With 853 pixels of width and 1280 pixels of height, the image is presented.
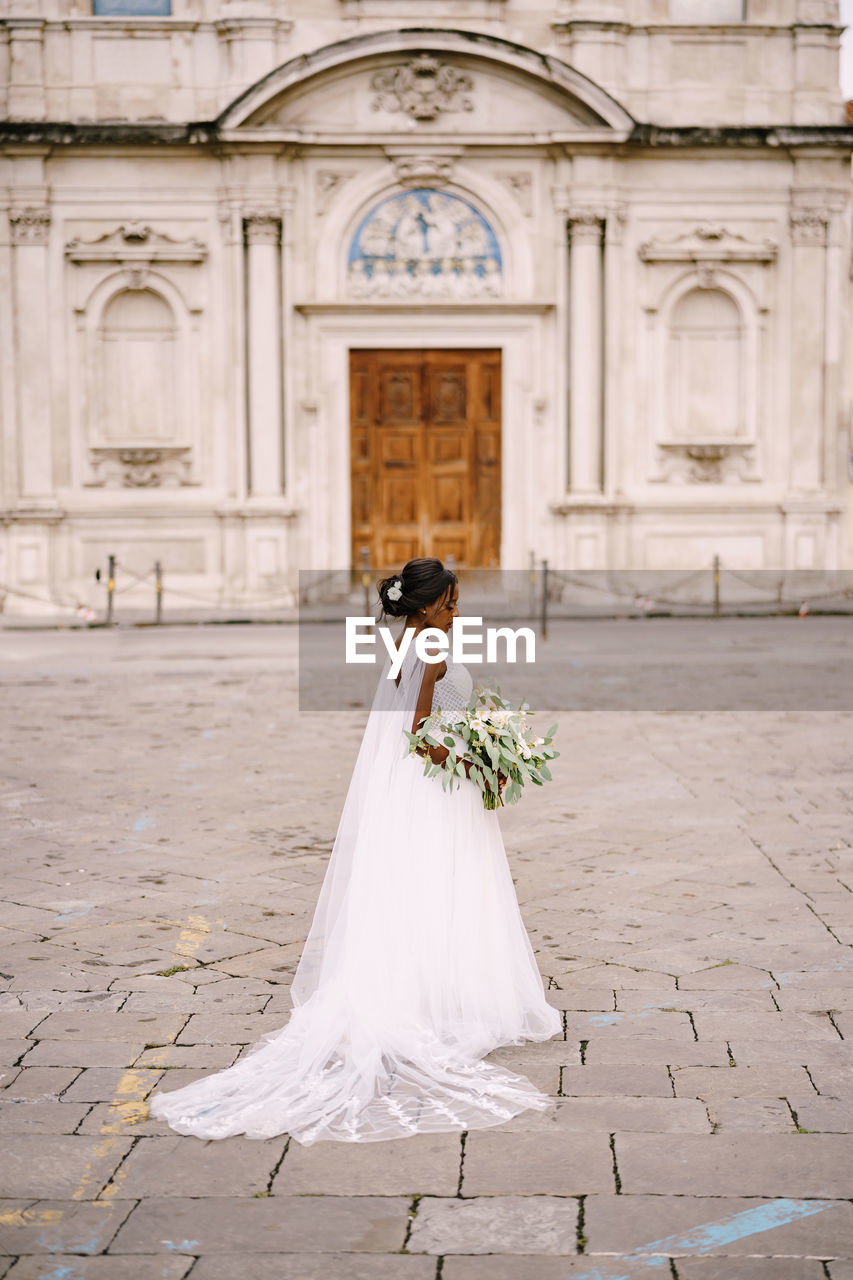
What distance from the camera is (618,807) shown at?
8.73m

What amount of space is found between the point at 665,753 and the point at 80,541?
1364 cm

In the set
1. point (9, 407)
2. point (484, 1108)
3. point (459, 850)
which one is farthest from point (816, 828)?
point (9, 407)

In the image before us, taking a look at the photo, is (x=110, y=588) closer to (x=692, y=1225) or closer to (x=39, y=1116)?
(x=39, y=1116)

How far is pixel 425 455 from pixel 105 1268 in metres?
20.0

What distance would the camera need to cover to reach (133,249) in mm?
22078

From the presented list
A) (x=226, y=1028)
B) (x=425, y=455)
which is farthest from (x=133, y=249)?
(x=226, y=1028)

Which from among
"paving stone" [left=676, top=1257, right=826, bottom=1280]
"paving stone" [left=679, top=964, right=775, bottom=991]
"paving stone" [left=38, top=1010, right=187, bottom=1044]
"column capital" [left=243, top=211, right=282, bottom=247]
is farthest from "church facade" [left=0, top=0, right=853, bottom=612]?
"paving stone" [left=676, top=1257, right=826, bottom=1280]

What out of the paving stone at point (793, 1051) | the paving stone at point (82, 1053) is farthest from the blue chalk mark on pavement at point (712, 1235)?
the paving stone at point (82, 1053)

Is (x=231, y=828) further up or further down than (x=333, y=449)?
further down

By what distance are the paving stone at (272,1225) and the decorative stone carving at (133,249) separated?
64.8 ft

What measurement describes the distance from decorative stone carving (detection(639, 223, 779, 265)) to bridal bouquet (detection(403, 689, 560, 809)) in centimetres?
1858

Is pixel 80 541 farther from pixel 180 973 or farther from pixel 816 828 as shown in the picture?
pixel 180 973

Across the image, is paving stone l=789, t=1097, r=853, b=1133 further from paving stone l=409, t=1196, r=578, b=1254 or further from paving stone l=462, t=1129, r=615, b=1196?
paving stone l=409, t=1196, r=578, b=1254

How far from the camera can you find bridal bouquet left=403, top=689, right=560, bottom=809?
Result: 4.93 metres
